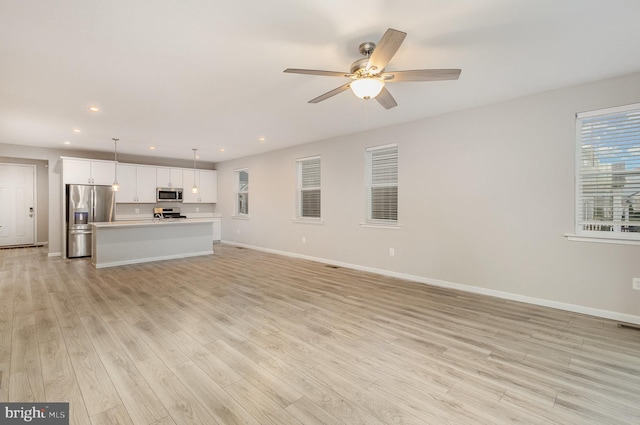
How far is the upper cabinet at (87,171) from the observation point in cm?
648

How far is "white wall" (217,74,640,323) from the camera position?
10.6ft

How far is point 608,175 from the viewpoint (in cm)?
320

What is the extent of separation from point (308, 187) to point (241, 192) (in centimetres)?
293

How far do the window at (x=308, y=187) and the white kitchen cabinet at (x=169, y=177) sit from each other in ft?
13.3

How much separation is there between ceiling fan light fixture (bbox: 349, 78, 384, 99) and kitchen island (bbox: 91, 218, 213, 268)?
5.44 metres

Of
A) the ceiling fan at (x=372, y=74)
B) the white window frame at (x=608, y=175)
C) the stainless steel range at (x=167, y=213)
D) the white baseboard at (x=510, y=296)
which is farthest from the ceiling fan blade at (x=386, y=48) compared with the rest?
the stainless steel range at (x=167, y=213)

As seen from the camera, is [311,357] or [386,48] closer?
[386,48]

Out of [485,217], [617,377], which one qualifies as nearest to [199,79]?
[485,217]

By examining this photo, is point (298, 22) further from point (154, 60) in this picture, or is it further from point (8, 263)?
point (8, 263)

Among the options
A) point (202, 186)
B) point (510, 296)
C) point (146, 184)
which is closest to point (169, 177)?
point (146, 184)

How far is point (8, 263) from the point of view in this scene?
580 centimetres

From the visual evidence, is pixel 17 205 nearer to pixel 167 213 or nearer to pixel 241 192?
pixel 167 213

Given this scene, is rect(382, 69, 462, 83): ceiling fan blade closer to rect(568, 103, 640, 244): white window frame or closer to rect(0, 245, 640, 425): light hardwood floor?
rect(568, 103, 640, 244): white window frame

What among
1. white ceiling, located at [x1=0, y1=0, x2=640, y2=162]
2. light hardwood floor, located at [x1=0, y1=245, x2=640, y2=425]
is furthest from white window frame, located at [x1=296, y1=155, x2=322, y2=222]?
light hardwood floor, located at [x1=0, y1=245, x2=640, y2=425]
